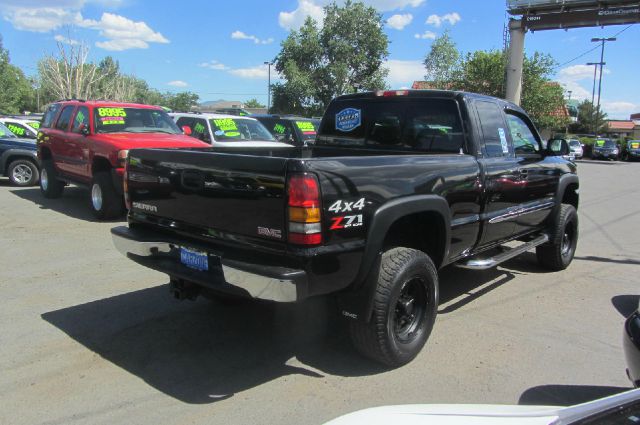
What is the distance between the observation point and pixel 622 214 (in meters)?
11.7

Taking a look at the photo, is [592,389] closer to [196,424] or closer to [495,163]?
[495,163]

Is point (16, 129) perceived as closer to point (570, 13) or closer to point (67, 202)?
point (67, 202)

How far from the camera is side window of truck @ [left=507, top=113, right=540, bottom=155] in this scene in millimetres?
5434

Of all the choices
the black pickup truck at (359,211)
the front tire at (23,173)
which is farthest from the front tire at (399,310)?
the front tire at (23,173)

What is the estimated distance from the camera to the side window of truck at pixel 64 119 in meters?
9.97

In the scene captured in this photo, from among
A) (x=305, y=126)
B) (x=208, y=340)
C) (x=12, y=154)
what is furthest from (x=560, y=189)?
(x=12, y=154)

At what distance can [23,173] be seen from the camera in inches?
504

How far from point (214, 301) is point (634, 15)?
992 inches

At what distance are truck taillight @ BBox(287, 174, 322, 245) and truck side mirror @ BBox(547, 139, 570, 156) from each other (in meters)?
4.11

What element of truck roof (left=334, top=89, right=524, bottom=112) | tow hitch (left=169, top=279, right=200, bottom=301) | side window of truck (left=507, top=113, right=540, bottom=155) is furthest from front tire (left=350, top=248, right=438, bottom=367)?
side window of truck (left=507, top=113, right=540, bottom=155)

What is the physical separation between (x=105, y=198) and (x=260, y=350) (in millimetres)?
5638

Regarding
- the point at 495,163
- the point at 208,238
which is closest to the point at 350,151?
the point at 495,163

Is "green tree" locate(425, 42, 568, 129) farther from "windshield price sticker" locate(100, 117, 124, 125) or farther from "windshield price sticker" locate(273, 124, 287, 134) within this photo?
"windshield price sticker" locate(100, 117, 124, 125)

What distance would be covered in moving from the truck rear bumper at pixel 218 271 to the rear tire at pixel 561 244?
433cm
